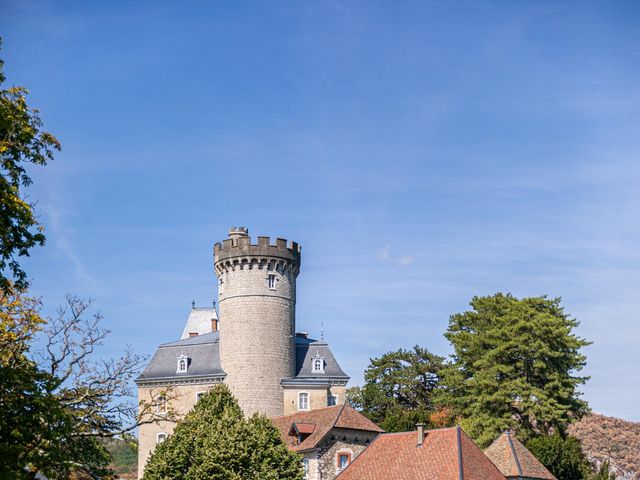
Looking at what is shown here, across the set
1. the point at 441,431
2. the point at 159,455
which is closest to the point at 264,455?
the point at 159,455

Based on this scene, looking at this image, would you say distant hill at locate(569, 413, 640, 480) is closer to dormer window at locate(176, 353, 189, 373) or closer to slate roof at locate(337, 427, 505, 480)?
slate roof at locate(337, 427, 505, 480)

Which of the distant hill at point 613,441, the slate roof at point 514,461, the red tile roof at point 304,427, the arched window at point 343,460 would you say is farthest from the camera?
the distant hill at point 613,441

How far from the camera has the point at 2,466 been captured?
62.1 feet

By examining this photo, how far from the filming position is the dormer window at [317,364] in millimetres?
65000

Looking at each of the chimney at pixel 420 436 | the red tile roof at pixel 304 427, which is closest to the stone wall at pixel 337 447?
the red tile roof at pixel 304 427

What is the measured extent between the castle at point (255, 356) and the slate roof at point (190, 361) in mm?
75

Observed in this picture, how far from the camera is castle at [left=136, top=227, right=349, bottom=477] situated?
6228cm

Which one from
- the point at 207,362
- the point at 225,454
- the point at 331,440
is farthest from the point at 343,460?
the point at 207,362

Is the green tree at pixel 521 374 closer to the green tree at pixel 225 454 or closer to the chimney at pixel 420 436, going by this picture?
the chimney at pixel 420 436

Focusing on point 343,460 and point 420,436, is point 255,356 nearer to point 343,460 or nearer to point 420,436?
point 343,460

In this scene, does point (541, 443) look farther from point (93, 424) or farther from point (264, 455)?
point (93, 424)

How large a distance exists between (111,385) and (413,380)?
4654 centimetres

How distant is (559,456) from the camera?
5097 centimetres

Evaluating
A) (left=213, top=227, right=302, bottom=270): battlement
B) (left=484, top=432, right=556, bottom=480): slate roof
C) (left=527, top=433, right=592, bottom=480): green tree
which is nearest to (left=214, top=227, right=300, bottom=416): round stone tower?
(left=213, top=227, right=302, bottom=270): battlement
